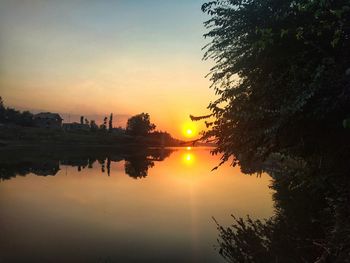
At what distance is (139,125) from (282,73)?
489 ft

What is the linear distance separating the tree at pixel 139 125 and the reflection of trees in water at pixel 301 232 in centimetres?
13888

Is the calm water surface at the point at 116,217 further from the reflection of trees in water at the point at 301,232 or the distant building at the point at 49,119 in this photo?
the distant building at the point at 49,119

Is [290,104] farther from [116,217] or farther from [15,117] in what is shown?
[15,117]

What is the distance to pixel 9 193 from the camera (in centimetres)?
2941

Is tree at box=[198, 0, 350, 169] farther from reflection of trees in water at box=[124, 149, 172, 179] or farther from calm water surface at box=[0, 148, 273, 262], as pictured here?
reflection of trees in water at box=[124, 149, 172, 179]

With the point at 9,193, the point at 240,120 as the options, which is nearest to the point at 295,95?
the point at 240,120

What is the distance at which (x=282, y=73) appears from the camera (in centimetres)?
1399

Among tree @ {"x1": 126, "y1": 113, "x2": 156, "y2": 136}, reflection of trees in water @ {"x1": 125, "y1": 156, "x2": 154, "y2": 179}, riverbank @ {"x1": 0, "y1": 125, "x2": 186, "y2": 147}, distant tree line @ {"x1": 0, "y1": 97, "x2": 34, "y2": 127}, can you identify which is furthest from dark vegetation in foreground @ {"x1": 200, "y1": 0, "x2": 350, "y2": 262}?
tree @ {"x1": 126, "y1": 113, "x2": 156, "y2": 136}

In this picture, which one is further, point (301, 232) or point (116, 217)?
point (116, 217)

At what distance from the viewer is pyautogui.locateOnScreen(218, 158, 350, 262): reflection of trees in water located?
11.0 m

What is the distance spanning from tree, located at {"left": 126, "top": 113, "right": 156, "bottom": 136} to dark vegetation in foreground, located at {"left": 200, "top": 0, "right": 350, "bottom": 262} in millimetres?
142404

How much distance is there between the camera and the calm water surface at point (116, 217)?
14.7 metres

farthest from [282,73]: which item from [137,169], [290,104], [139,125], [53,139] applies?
[139,125]

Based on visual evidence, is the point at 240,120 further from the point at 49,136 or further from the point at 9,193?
the point at 49,136
